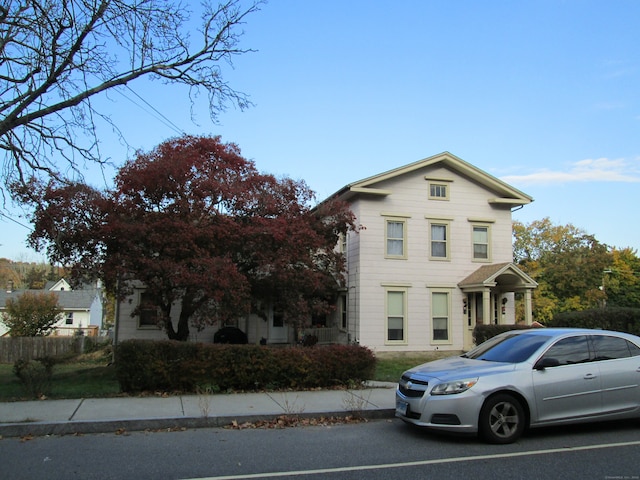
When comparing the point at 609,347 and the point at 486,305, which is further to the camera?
the point at 486,305

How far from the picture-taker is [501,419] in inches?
271

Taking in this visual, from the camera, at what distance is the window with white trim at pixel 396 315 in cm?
2116

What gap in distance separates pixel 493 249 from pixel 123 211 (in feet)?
50.0

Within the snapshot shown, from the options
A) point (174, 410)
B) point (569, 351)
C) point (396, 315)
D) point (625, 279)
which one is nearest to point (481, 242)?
point (396, 315)

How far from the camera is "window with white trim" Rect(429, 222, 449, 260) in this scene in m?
22.2

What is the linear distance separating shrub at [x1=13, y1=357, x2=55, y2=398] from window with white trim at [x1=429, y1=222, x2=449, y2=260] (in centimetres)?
1581

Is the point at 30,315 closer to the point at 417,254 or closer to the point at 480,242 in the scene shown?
the point at 417,254

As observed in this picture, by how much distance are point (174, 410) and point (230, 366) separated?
2.00m

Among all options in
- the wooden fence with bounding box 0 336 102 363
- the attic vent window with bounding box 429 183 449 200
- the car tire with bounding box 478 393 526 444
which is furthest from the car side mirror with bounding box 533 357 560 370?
the wooden fence with bounding box 0 336 102 363

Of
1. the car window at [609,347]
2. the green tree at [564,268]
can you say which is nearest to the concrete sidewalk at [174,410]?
the car window at [609,347]

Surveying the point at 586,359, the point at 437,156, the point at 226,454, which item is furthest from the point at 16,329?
the point at 586,359

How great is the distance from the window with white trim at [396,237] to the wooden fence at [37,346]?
1822 cm

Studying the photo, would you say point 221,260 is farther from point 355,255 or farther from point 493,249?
point 493,249

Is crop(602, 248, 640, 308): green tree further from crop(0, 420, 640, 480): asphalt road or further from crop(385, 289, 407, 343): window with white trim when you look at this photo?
crop(0, 420, 640, 480): asphalt road
